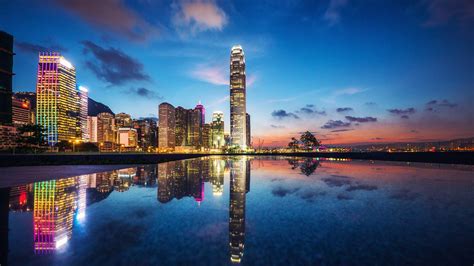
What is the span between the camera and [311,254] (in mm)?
5590

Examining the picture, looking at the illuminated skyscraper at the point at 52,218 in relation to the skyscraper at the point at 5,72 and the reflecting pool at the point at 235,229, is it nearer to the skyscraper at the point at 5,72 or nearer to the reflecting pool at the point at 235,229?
the reflecting pool at the point at 235,229

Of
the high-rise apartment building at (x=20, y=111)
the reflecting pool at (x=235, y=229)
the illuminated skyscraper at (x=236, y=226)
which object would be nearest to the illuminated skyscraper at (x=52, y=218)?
the reflecting pool at (x=235, y=229)

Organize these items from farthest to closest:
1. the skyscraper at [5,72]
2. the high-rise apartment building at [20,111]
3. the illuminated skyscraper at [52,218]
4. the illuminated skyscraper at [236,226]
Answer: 1. the high-rise apartment building at [20,111]
2. the skyscraper at [5,72]
3. the illuminated skyscraper at [52,218]
4. the illuminated skyscraper at [236,226]

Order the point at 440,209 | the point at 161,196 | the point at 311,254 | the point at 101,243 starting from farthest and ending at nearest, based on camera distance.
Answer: the point at 161,196
the point at 440,209
the point at 101,243
the point at 311,254

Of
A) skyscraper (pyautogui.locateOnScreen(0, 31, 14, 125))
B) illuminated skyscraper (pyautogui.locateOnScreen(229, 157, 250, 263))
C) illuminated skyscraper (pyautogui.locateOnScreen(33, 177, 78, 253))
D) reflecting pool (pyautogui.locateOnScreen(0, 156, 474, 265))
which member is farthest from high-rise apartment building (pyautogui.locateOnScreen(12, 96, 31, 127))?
illuminated skyscraper (pyautogui.locateOnScreen(229, 157, 250, 263))

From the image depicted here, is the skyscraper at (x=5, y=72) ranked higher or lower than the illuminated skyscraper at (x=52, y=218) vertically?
higher

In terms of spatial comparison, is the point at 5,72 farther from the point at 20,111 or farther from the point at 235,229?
the point at 235,229

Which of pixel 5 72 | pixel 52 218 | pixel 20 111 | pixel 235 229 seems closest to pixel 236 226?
pixel 235 229

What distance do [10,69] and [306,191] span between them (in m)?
119

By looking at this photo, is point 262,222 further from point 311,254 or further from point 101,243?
point 101,243

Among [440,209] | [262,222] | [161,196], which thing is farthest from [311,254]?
[161,196]

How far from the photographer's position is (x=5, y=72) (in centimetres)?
9044

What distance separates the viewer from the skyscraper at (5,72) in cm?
9006

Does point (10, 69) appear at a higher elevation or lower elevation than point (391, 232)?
higher
